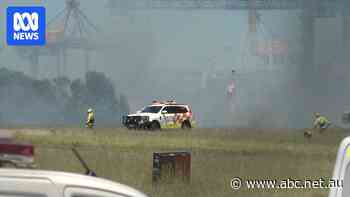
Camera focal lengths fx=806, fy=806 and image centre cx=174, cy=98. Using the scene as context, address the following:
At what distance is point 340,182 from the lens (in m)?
3.68

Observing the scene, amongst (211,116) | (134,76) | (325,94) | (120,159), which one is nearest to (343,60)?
(325,94)

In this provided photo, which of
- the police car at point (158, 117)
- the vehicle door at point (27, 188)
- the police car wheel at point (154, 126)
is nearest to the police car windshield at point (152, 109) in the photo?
the police car at point (158, 117)

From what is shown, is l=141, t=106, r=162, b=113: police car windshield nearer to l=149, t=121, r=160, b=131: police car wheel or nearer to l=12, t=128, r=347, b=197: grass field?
l=149, t=121, r=160, b=131: police car wheel

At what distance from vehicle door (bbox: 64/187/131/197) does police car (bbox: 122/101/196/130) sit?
→ 32657 millimetres

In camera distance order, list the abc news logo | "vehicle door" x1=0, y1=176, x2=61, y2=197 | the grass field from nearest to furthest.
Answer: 1. "vehicle door" x1=0, y1=176, x2=61, y2=197
2. the grass field
3. the abc news logo

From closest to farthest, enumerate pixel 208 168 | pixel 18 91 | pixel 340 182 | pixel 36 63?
1. pixel 340 182
2. pixel 208 168
3. pixel 36 63
4. pixel 18 91

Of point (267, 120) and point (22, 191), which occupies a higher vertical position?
point (22, 191)

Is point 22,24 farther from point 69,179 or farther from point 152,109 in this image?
point 69,179

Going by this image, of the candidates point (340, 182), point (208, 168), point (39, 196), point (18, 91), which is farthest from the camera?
point (18, 91)

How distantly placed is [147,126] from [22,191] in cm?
3289

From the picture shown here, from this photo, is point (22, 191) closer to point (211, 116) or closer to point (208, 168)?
point (208, 168)

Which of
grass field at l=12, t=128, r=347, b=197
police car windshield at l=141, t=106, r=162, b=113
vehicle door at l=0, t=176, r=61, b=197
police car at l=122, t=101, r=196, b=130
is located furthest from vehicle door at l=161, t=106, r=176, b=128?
vehicle door at l=0, t=176, r=61, b=197

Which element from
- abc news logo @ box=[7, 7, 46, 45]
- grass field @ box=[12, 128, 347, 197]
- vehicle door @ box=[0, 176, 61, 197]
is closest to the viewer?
vehicle door @ box=[0, 176, 61, 197]

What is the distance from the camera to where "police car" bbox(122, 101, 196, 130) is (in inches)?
1385
